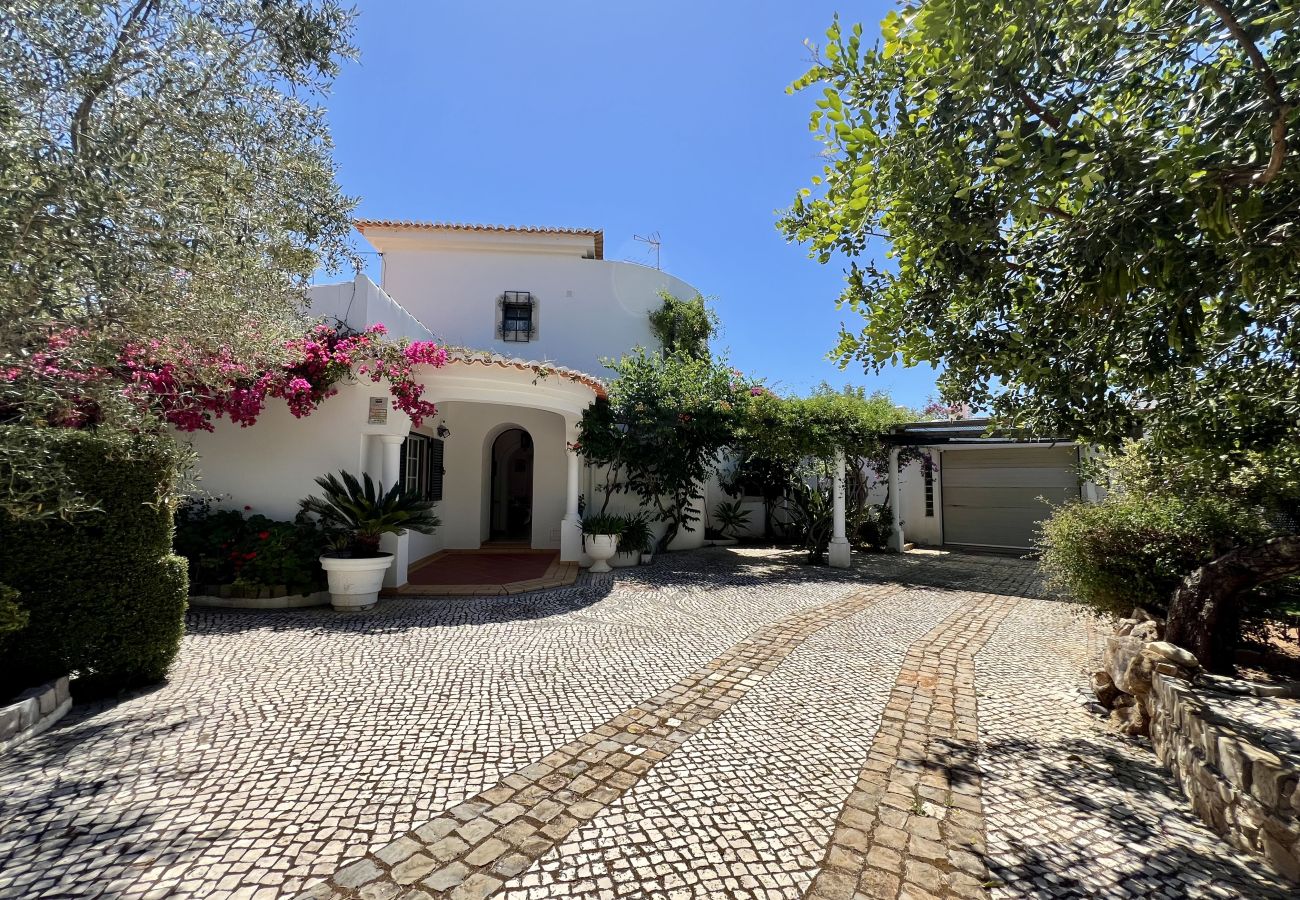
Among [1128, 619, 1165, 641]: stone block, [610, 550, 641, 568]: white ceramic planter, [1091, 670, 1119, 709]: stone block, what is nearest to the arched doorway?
[610, 550, 641, 568]: white ceramic planter

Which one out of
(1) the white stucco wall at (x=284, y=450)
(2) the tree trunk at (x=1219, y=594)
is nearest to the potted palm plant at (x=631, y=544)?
(1) the white stucco wall at (x=284, y=450)

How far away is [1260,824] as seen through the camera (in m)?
2.70

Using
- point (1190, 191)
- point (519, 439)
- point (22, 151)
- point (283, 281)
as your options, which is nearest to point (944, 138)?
point (1190, 191)

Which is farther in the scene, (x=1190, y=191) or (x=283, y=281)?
(x=283, y=281)

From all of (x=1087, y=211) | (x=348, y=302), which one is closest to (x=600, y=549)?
(x=348, y=302)

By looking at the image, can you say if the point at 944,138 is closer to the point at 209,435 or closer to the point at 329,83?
the point at 329,83

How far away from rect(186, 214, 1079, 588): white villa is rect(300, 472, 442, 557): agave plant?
76 cm

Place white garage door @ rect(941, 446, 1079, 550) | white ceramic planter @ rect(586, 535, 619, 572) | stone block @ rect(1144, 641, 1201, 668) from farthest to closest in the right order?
1. white garage door @ rect(941, 446, 1079, 550)
2. white ceramic planter @ rect(586, 535, 619, 572)
3. stone block @ rect(1144, 641, 1201, 668)

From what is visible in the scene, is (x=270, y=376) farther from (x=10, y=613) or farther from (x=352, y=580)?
(x=10, y=613)

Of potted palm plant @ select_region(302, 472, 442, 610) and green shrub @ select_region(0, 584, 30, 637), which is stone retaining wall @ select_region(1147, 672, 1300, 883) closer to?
green shrub @ select_region(0, 584, 30, 637)

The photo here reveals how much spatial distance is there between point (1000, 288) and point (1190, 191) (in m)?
1.23

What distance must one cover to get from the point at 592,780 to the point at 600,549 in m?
7.28

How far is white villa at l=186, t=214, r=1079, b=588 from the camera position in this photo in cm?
835

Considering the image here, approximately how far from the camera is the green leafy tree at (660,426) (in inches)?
452
